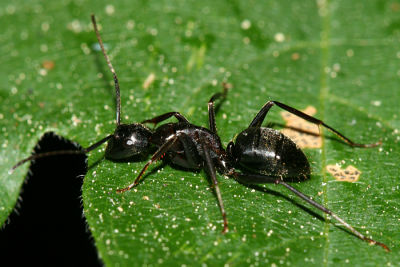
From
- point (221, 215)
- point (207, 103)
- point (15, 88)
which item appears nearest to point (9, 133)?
point (15, 88)

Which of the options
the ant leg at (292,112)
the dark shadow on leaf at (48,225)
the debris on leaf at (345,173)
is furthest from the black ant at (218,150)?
the dark shadow on leaf at (48,225)

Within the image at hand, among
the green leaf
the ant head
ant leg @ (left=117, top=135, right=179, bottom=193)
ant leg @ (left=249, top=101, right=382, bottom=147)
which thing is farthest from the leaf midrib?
the ant head

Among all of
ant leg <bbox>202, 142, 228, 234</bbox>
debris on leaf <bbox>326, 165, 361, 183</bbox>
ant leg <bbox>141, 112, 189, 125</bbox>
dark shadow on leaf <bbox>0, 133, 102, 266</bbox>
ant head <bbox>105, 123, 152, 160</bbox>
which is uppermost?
ant leg <bbox>141, 112, 189, 125</bbox>

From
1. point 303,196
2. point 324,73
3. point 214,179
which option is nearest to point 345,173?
point 303,196

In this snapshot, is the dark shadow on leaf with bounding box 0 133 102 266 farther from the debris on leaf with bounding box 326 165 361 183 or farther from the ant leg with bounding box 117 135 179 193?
the debris on leaf with bounding box 326 165 361 183

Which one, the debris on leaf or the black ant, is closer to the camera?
the black ant

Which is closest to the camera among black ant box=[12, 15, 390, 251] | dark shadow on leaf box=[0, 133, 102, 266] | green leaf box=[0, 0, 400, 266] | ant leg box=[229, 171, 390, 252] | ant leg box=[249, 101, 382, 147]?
green leaf box=[0, 0, 400, 266]

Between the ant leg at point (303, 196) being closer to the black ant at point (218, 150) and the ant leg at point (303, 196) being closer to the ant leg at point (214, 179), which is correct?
the black ant at point (218, 150)
